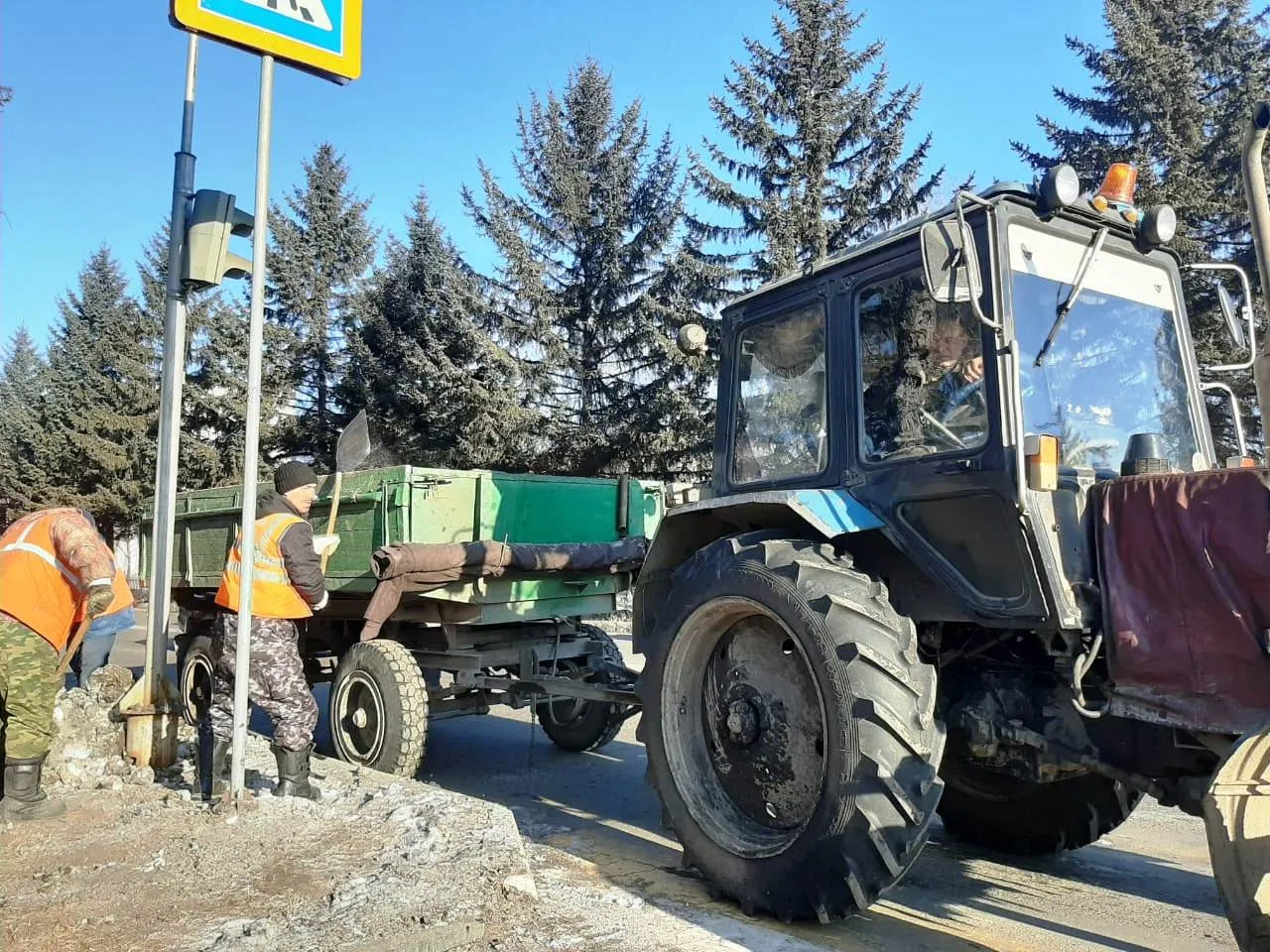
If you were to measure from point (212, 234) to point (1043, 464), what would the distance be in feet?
13.9

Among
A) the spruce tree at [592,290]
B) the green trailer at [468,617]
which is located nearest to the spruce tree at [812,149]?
the spruce tree at [592,290]

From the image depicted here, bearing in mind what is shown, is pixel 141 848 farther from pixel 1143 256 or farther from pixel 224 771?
pixel 1143 256

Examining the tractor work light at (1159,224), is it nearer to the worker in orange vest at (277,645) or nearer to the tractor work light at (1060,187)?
the tractor work light at (1060,187)

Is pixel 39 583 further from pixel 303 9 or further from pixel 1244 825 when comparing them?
pixel 1244 825

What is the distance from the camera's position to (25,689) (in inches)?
170

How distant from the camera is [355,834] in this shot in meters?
3.93

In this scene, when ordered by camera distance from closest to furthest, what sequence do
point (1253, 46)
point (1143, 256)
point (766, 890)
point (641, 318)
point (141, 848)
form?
point (766, 890) < point (141, 848) < point (1143, 256) < point (1253, 46) < point (641, 318)

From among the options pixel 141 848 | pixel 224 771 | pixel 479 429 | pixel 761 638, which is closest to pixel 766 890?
pixel 761 638

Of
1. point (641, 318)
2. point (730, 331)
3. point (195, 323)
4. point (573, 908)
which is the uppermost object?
point (195, 323)

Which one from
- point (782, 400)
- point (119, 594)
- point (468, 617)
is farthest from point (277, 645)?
point (782, 400)

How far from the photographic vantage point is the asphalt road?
141 inches

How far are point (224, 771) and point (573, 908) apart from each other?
217 centimetres

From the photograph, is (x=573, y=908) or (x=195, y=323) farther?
(x=195, y=323)

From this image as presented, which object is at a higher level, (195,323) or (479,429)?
(195,323)
